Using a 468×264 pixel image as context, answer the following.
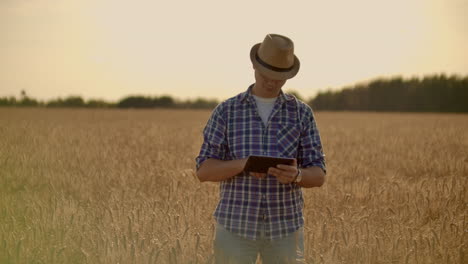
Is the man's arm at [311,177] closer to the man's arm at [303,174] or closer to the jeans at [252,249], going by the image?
the man's arm at [303,174]

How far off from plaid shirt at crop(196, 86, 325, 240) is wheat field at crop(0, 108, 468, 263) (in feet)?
1.37

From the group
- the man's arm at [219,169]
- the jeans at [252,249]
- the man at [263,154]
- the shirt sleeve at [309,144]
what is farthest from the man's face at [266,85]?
the jeans at [252,249]

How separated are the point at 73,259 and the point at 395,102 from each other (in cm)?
4088

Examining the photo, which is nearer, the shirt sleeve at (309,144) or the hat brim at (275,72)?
the hat brim at (275,72)

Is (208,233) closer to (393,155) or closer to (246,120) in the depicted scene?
(246,120)

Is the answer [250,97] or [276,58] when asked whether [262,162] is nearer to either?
[250,97]

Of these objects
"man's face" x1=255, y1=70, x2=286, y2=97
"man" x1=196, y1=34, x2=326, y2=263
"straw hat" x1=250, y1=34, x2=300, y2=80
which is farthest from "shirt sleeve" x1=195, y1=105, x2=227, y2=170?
"straw hat" x1=250, y1=34, x2=300, y2=80

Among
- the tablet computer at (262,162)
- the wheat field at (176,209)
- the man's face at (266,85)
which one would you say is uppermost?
the man's face at (266,85)

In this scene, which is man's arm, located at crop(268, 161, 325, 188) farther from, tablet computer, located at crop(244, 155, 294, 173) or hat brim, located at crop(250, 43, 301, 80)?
hat brim, located at crop(250, 43, 301, 80)

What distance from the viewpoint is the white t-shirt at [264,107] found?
338 centimetres

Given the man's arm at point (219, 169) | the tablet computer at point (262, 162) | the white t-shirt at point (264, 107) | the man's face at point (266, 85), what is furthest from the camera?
the white t-shirt at point (264, 107)

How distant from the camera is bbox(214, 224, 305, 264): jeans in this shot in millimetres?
3332

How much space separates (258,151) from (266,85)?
401mm

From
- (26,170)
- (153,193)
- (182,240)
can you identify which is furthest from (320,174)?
(26,170)
